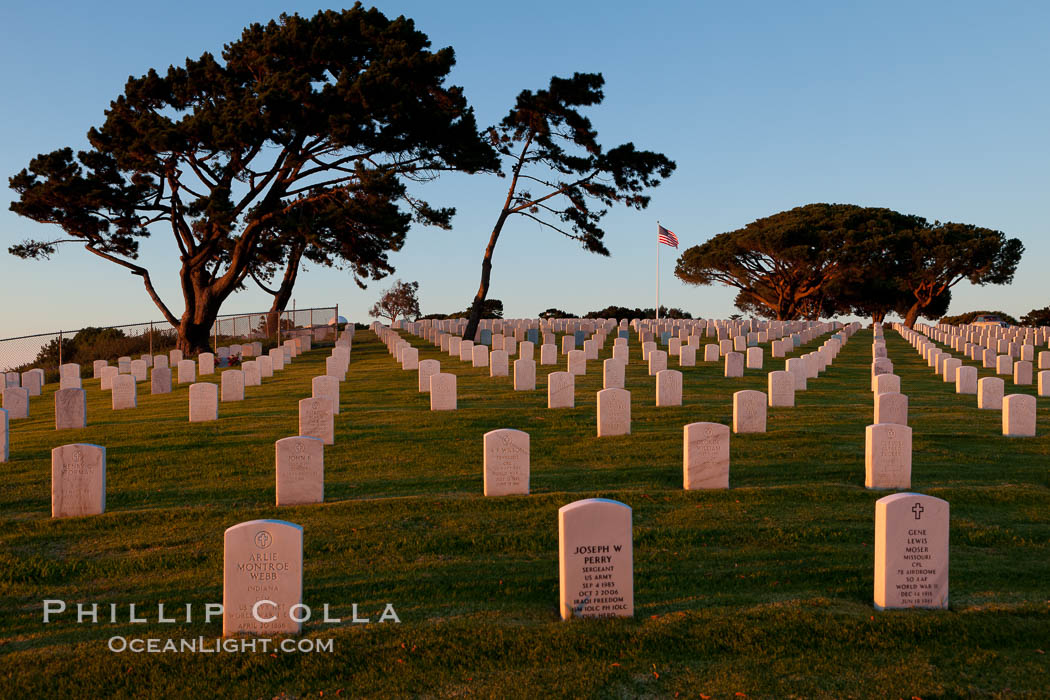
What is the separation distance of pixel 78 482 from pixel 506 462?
488 centimetres

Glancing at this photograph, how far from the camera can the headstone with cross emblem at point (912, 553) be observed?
639 centimetres

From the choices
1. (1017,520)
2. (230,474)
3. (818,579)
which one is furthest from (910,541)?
(230,474)

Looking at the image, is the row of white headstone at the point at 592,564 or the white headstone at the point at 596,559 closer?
the row of white headstone at the point at 592,564

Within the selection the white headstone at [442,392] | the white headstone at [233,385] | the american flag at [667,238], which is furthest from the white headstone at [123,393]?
the american flag at [667,238]

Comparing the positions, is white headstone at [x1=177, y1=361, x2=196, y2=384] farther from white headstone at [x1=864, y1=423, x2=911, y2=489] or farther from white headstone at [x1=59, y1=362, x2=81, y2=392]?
white headstone at [x1=864, y1=423, x2=911, y2=489]

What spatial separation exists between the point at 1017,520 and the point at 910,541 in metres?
3.52

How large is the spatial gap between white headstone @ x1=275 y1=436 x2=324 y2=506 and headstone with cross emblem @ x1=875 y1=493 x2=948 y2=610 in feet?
20.3

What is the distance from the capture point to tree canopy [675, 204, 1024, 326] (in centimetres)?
6550

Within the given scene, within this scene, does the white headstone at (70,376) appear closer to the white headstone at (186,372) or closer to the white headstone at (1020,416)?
the white headstone at (186,372)

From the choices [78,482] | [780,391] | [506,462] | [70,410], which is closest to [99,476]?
[78,482]

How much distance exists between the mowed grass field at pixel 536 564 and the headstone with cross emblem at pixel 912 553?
20 centimetres

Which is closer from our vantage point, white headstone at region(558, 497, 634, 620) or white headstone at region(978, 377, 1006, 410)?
white headstone at region(558, 497, 634, 620)

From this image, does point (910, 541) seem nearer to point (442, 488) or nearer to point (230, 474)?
point (442, 488)

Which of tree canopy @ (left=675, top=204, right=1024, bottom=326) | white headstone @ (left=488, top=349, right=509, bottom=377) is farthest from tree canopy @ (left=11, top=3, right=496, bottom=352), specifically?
tree canopy @ (left=675, top=204, right=1024, bottom=326)
